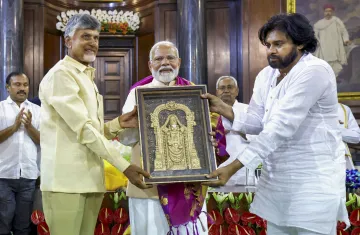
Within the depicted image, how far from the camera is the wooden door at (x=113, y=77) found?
9.18 metres

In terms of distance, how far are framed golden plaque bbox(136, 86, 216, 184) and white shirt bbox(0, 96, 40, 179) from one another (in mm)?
2716

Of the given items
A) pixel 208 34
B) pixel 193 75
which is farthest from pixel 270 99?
pixel 208 34

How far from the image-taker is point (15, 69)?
7.20 metres

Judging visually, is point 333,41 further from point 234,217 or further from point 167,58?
point 167,58

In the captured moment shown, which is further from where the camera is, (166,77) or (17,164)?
(17,164)

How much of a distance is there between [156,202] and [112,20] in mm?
6736

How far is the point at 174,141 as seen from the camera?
256 cm

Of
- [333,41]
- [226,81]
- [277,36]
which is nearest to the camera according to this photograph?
[277,36]

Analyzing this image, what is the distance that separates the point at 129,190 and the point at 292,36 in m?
1.30

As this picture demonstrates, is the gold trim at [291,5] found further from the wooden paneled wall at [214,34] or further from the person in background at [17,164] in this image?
the person in background at [17,164]

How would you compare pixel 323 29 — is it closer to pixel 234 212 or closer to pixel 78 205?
pixel 234 212

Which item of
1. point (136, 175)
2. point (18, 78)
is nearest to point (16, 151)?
point (18, 78)

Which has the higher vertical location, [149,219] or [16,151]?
[16,151]

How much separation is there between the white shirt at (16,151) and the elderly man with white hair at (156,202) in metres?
2.41
